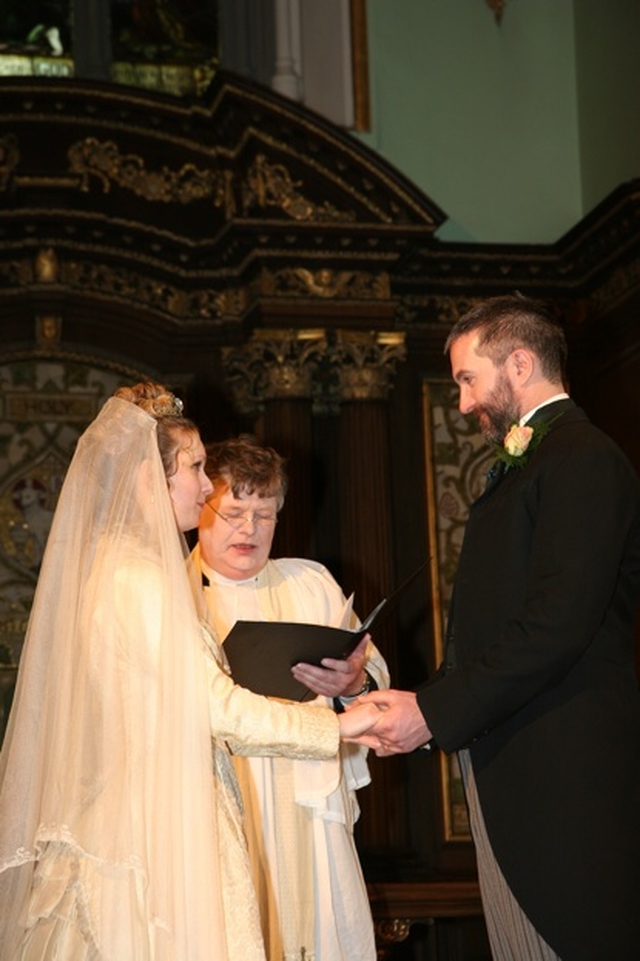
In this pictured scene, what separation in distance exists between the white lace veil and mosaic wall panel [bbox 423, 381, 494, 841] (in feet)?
13.4

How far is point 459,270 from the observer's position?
312 inches

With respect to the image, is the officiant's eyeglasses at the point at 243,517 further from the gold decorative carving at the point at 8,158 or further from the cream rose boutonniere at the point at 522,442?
the gold decorative carving at the point at 8,158

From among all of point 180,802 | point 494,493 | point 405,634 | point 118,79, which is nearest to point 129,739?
point 180,802

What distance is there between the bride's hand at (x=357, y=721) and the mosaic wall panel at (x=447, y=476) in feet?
12.3

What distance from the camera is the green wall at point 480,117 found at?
27.0 ft

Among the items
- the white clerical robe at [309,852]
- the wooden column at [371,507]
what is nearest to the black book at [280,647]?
the white clerical robe at [309,852]

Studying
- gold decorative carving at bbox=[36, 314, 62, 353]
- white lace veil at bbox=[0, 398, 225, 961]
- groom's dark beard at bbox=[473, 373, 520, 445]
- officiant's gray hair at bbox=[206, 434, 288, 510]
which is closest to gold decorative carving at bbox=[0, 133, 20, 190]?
gold decorative carving at bbox=[36, 314, 62, 353]

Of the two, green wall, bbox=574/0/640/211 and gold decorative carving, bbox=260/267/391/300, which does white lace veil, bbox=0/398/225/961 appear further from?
green wall, bbox=574/0/640/211

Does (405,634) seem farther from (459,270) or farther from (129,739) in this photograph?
(129,739)

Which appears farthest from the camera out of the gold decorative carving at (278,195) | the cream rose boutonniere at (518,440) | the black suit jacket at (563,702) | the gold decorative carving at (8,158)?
the gold decorative carving at (278,195)

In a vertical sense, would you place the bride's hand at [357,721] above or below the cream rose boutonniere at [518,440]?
below

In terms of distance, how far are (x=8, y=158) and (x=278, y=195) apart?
4.17 ft

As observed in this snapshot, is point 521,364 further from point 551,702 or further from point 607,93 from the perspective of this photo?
point 607,93

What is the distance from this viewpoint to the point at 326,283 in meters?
7.57
